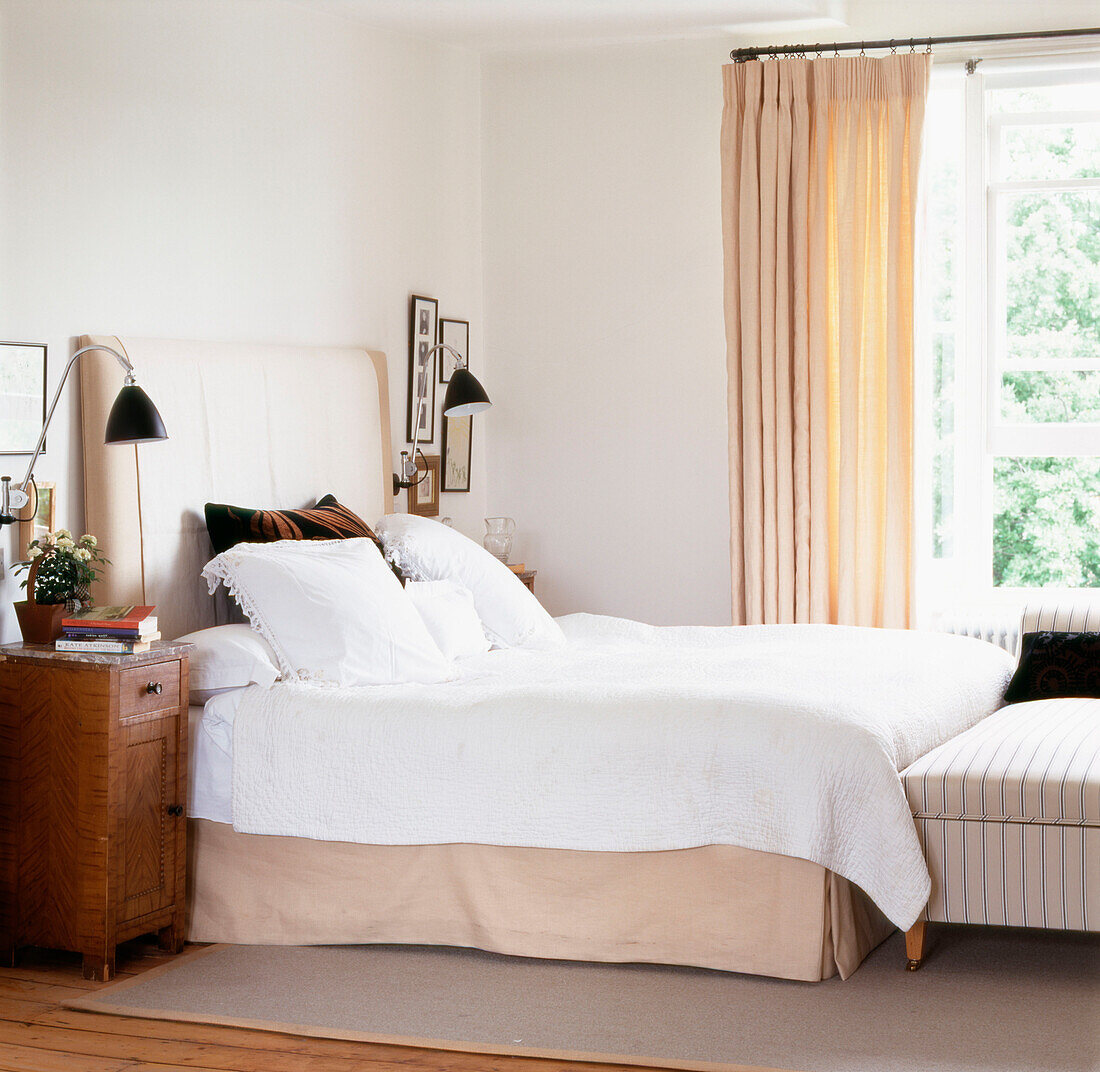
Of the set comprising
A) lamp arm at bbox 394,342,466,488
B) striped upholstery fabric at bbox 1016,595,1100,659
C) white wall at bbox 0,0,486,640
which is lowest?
striped upholstery fabric at bbox 1016,595,1100,659

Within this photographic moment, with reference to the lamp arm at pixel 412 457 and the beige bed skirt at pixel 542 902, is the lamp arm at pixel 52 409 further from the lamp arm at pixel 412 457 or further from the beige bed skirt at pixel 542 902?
the lamp arm at pixel 412 457

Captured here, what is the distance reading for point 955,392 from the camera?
16.8 ft

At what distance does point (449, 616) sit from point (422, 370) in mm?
1507

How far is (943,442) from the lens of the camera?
513cm

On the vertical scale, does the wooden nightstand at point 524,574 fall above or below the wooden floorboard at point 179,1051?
above

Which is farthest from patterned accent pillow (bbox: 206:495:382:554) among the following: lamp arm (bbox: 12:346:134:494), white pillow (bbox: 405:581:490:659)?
lamp arm (bbox: 12:346:134:494)

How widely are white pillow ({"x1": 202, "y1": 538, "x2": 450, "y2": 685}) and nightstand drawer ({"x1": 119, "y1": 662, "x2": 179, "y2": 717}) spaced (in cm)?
31

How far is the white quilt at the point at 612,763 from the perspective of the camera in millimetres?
2709

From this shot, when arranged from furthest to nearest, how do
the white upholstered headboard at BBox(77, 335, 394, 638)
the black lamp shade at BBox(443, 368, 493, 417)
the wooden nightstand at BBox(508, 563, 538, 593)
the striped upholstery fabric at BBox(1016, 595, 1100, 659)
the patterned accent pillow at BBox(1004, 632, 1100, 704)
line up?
the wooden nightstand at BBox(508, 563, 538, 593) → the black lamp shade at BBox(443, 368, 493, 417) → the striped upholstery fabric at BBox(1016, 595, 1100, 659) → the patterned accent pillow at BBox(1004, 632, 1100, 704) → the white upholstered headboard at BBox(77, 335, 394, 638)

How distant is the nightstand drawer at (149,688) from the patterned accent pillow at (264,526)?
61 cm

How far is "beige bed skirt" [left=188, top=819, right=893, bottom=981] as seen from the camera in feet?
9.07

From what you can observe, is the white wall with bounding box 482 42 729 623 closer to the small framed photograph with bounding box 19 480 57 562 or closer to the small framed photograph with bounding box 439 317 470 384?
the small framed photograph with bounding box 439 317 470 384

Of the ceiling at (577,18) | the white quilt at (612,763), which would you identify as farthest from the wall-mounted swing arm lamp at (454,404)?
the white quilt at (612,763)

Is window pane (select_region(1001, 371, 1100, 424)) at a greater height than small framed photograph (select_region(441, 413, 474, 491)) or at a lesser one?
greater
